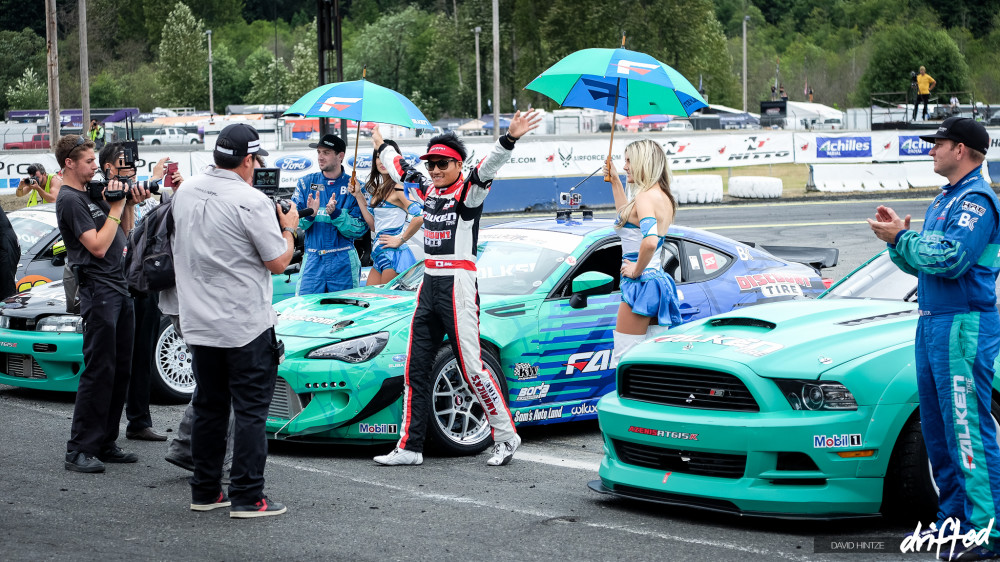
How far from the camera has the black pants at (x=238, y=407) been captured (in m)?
5.12

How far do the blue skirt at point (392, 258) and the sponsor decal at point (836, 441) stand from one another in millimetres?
4795

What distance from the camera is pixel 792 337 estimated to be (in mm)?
5160

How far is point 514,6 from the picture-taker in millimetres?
86938

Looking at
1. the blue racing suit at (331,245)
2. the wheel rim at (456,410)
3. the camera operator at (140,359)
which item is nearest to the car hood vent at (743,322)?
the wheel rim at (456,410)

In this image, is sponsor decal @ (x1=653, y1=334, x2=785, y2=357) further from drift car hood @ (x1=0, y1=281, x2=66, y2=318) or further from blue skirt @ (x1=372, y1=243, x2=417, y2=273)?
drift car hood @ (x1=0, y1=281, x2=66, y2=318)

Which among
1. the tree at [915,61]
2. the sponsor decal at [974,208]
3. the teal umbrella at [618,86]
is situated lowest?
the sponsor decal at [974,208]

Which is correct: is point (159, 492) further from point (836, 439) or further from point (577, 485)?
point (836, 439)

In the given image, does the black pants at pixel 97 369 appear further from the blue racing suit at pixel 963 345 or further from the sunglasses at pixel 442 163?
the blue racing suit at pixel 963 345

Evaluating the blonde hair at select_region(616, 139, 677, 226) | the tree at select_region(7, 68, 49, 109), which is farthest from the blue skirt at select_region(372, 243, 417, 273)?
the tree at select_region(7, 68, 49, 109)

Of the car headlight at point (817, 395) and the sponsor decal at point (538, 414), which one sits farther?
the sponsor decal at point (538, 414)

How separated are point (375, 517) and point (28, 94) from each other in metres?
94.8

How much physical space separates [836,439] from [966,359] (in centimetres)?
63

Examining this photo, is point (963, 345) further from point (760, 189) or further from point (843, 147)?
point (843, 147)

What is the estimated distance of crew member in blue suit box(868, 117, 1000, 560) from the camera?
177 inches
